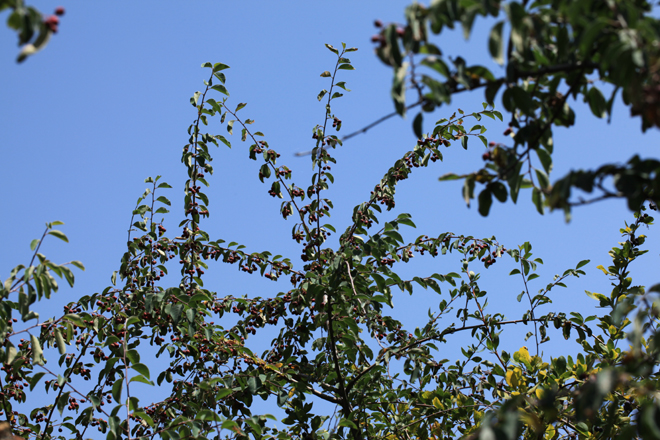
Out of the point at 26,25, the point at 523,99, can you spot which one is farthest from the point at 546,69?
the point at 26,25

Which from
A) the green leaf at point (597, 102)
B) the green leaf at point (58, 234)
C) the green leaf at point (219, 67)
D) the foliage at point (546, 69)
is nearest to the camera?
the foliage at point (546, 69)

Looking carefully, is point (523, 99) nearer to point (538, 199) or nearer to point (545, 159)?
point (545, 159)

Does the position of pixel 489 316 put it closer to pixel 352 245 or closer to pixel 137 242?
pixel 352 245

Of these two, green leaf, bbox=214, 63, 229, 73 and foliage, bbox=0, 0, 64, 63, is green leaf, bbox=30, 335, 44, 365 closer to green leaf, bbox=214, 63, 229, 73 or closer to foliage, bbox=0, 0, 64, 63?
foliage, bbox=0, 0, 64, 63

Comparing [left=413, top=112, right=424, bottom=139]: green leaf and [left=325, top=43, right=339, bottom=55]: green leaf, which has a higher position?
[left=325, top=43, right=339, bottom=55]: green leaf

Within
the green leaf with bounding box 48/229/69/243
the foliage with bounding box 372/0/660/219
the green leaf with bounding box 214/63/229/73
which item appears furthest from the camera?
the green leaf with bounding box 214/63/229/73

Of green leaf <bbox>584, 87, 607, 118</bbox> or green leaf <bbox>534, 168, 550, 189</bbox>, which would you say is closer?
green leaf <bbox>534, 168, 550, 189</bbox>

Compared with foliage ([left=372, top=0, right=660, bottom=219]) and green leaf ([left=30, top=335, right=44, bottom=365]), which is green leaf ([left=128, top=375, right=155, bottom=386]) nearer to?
green leaf ([left=30, top=335, right=44, bottom=365])

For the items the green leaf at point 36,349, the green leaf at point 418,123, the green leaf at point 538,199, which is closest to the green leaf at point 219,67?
the green leaf at point 36,349

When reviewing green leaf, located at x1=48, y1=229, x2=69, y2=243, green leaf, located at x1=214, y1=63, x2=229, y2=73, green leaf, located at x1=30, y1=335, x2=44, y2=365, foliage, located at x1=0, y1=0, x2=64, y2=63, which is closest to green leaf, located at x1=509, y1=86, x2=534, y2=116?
foliage, located at x1=0, y1=0, x2=64, y2=63

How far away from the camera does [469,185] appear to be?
1986mm

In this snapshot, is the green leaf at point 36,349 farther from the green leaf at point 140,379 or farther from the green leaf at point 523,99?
the green leaf at point 523,99

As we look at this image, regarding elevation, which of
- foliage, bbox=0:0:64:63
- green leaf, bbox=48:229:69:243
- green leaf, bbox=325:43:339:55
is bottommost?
foliage, bbox=0:0:64:63

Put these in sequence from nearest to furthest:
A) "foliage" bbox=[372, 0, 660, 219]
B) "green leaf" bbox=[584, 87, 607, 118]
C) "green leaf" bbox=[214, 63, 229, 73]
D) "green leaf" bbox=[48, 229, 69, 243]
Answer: "foliage" bbox=[372, 0, 660, 219] → "green leaf" bbox=[584, 87, 607, 118] → "green leaf" bbox=[48, 229, 69, 243] → "green leaf" bbox=[214, 63, 229, 73]
